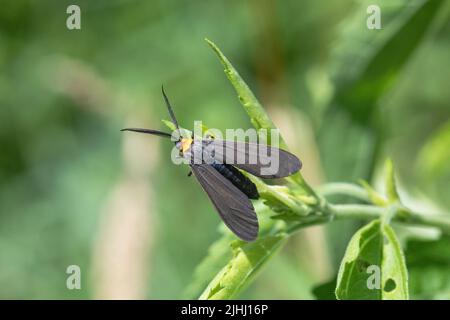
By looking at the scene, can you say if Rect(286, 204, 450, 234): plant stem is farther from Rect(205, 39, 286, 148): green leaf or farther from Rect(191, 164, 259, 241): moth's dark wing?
Rect(205, 39, 286, 148): green leaf

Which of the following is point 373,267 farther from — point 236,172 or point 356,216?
point 236,172

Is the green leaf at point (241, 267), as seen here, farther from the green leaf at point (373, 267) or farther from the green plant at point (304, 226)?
the green leaf at point (373, 267)

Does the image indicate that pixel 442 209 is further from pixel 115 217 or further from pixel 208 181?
pixel 115 217

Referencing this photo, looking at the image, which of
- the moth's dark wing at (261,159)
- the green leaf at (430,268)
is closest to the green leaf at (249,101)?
the moth's dark wing at (261,159)

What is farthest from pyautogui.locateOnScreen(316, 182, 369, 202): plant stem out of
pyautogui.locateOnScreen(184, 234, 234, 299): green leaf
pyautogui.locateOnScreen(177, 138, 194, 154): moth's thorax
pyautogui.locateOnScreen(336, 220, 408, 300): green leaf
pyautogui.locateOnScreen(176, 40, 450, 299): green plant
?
pyautogui.locateOnScreen(177, 138, 194, 154): moth's thorax

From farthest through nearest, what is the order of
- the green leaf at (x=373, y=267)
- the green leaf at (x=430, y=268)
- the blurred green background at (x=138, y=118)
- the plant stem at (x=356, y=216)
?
the blurred green background at (x=138, y=118) → the green leaf at (x=430, y=268) → the plant stem at (x=356, y=216) → the green leaf at (x=373, y=267)

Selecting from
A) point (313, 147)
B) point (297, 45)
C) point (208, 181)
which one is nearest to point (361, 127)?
point (313, 147)

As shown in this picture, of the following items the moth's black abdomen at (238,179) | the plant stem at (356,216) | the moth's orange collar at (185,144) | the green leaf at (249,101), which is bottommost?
the plant stem at (356,216)
